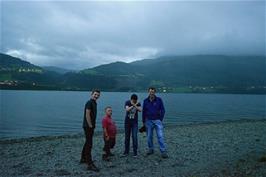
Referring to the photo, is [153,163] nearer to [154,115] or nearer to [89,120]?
[154,115]

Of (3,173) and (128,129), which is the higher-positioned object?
(128,129)

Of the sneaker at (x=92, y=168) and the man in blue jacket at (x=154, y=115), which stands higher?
the man in blue jacket at (x=154, y=115)

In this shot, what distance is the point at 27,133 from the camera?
114 ft

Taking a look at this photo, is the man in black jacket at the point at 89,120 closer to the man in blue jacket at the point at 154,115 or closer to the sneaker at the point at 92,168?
the sneaker at the point at 92,168

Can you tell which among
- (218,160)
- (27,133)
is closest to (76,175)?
(218,160)

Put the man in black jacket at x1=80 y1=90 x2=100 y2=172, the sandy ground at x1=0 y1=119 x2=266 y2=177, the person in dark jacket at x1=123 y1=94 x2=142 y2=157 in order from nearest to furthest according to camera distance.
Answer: the sandy ground at x1=0 y1=119 x2=266 y2=177 < the man in black jacket at x1=80 y1=90 x2=100 y2=172 < the person in dark jacket at x1=123 y1=94 x2=142 y2=157

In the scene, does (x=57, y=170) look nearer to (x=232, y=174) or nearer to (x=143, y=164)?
(x=143, y=164)

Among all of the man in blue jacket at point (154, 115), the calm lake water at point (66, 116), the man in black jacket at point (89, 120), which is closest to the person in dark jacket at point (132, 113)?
the man in blue jacket at point (154, 115)

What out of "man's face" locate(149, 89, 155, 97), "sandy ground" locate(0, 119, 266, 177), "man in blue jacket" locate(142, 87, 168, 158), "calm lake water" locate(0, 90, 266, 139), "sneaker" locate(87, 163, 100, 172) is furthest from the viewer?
"calm lake water" locate(0, 90, 266, 139)

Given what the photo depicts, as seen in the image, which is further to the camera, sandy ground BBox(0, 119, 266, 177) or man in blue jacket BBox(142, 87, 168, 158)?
man in blue jacket BBox(142, 87, 168, 158)

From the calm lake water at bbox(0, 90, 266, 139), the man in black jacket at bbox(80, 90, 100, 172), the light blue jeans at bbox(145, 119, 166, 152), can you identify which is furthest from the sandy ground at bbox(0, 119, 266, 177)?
the calm lake water at bbox(0, 90, 266, 139)

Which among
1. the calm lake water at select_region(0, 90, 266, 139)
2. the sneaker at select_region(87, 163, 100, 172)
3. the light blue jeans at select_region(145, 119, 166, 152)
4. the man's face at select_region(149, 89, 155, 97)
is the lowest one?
the calm lake water at select_region(0, 90, 266, 139)

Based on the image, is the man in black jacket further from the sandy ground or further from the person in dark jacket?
the person in dark jacket

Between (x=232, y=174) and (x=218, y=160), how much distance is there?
2.97 m
